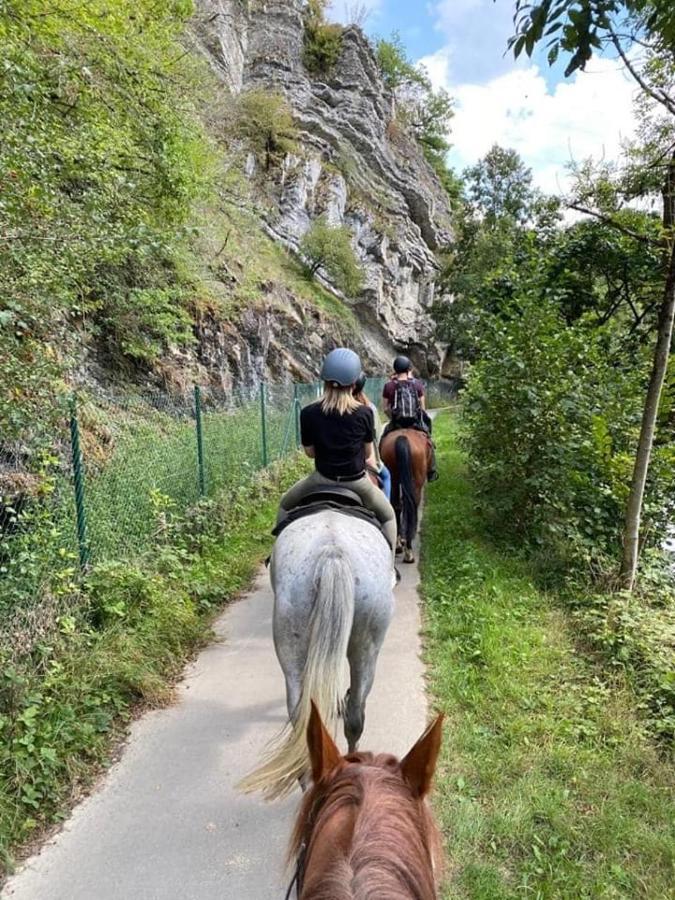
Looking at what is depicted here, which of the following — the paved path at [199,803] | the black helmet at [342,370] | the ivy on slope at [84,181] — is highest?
the ivy on slope at [84,181]

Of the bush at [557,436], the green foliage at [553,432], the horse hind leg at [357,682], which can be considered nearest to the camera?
the horse hind leg at [357,682]

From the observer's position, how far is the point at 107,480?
4.78 meters

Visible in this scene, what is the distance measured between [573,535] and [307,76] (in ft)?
117

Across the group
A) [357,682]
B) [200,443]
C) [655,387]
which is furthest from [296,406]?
[357,682]

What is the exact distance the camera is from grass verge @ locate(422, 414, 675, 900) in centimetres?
233

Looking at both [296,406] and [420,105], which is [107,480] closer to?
[296,406]

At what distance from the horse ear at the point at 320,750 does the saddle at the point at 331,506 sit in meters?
1.85

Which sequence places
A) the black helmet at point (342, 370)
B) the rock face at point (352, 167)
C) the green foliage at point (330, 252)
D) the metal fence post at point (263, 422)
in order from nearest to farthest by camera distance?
the black helmet at point (342, 370)
the metal fence post at point (263, 422)
the green foliage at point (330, 252)
the rock face at point (352, 167)

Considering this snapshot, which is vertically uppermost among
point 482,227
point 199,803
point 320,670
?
point 482,227

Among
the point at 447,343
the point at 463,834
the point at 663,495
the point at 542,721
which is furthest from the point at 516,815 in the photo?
the point at 447,343

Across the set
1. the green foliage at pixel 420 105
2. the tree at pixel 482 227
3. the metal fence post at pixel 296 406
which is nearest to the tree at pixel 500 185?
the tree at pixel 482 227

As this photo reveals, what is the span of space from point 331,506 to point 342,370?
90 cm

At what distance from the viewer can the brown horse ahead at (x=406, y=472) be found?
6.16 m

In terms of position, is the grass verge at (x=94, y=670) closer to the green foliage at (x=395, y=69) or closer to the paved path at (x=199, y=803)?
the paved path at (x=199, y=803)
